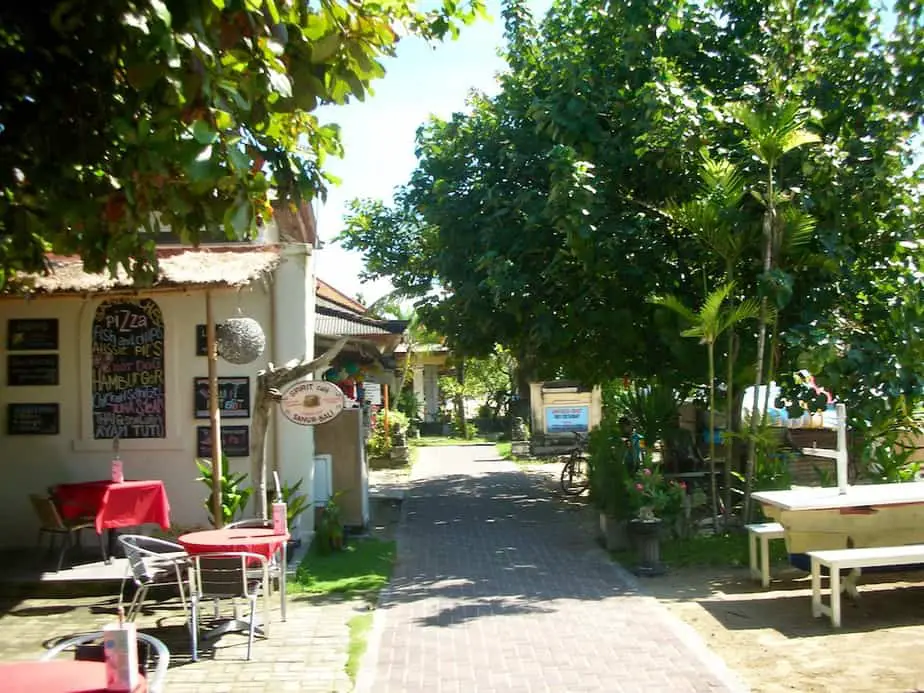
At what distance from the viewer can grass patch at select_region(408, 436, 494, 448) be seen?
3251 centimetres

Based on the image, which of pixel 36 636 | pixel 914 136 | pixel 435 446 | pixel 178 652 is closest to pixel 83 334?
pixel 36 636

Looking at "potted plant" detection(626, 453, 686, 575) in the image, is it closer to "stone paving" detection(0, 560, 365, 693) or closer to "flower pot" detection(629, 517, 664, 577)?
"flower pot" detection(629, 517, 664, 577)

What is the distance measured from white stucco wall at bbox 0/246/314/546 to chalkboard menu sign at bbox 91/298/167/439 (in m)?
0.09

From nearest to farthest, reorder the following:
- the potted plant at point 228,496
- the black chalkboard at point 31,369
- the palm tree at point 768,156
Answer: the potted plant at point 228,496 → the palm tree at point 768,156 → the black chalkboard at point 31,369

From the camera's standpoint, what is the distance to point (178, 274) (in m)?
9.45

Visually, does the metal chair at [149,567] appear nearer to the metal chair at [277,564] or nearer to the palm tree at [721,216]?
the metal chair at [277,564]

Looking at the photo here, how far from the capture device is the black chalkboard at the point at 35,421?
1070 centimetres

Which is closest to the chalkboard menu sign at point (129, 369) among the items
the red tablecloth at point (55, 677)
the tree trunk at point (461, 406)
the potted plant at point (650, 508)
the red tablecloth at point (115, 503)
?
the red tablecloth at point (115, 503)

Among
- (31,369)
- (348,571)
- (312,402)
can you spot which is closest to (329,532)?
(348,571)

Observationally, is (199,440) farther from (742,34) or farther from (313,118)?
(742,34)

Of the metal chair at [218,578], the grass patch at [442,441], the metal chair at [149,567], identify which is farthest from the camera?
the grass patch at [442,441]

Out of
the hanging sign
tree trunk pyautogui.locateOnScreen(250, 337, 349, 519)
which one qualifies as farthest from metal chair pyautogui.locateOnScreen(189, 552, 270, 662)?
the hanging sign

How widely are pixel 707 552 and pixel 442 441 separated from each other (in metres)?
24.2

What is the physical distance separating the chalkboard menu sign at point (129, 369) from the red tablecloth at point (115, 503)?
126 cm
